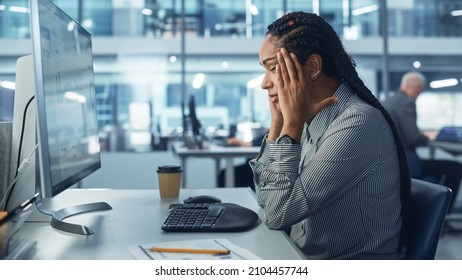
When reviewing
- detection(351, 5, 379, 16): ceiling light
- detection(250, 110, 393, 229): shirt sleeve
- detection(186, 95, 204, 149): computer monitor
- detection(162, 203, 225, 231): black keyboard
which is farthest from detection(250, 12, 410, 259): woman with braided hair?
detection(351, 5, 379, 16): ceiling light

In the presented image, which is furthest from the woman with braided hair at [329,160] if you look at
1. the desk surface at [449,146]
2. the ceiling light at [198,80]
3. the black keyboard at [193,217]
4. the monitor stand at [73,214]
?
the ceiling light at [198,80]

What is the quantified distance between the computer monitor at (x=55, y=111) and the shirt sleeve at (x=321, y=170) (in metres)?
0.40

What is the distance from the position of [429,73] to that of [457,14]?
635 millimetres

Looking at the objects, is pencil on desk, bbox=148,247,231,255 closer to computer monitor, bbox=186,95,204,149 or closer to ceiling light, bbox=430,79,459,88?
computer monitor, bbox=186,95,204,149

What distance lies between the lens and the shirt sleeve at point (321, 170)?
3.19 ft

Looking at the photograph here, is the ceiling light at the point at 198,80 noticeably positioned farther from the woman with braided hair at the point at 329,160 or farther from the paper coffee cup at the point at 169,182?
the woman with braided hair at the point at 329,160

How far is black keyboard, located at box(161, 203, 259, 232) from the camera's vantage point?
99 cm

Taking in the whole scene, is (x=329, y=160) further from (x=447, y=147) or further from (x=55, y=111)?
(x=447, y=147)

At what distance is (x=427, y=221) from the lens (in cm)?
103

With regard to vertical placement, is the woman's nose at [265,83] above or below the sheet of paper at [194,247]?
above

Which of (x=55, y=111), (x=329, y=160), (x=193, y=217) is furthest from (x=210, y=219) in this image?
(x=55, y=111)
